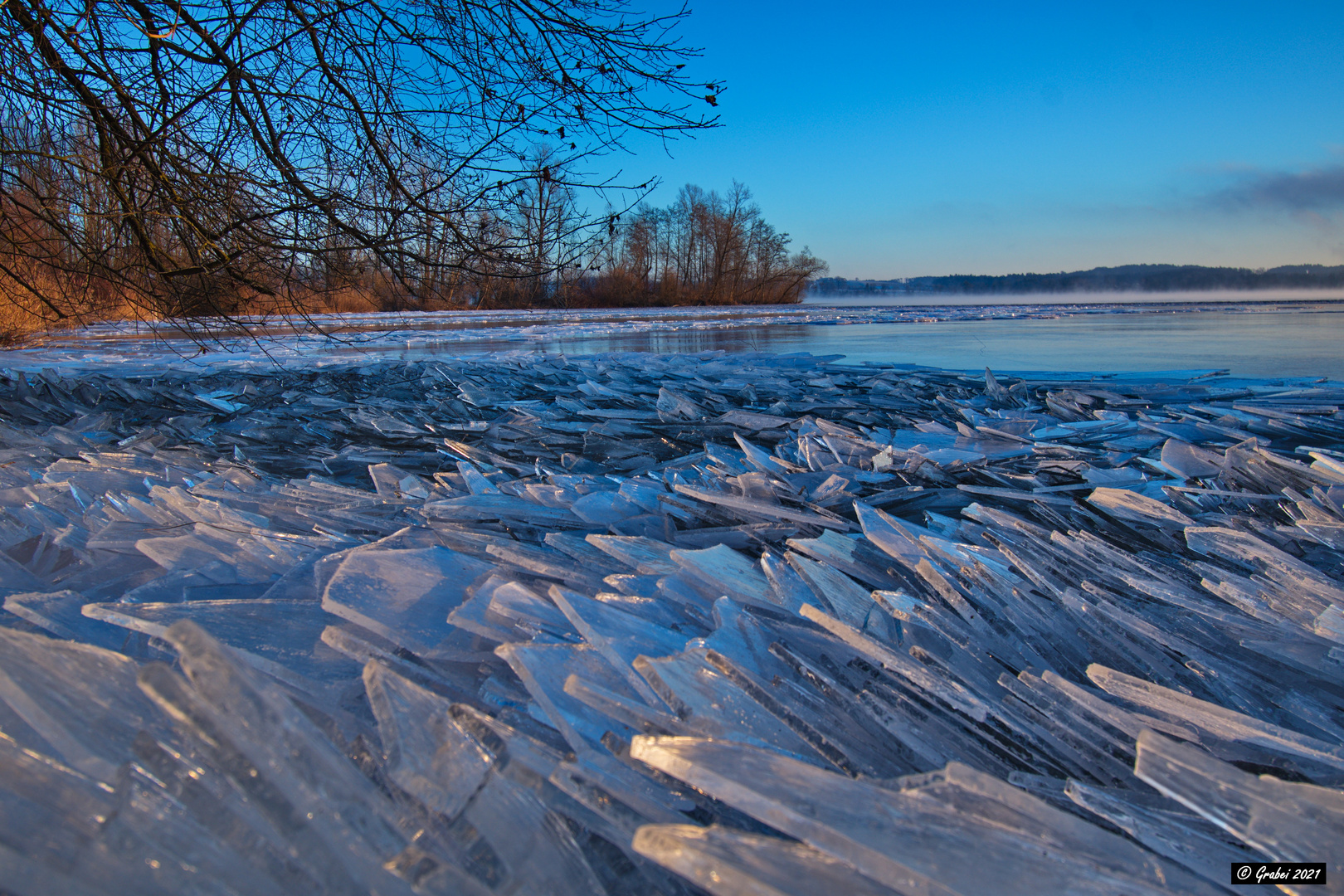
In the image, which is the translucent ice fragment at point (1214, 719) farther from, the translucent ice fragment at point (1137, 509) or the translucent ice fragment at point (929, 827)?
the translucent ice fragment at point (1137, 509)

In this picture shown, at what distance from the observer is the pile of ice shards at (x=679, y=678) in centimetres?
54

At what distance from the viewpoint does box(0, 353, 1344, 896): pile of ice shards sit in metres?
0.54

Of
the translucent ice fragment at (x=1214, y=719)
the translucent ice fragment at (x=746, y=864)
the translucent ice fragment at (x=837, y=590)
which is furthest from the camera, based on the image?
the translucent ice fragment at (x=837, y=590)

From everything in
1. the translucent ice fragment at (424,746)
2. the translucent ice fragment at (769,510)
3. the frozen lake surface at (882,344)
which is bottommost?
the translucent ice fragment at (424,746)

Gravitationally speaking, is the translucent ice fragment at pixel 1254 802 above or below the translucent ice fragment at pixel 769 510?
below

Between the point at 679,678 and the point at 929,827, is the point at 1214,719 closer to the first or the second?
the point at 929,827

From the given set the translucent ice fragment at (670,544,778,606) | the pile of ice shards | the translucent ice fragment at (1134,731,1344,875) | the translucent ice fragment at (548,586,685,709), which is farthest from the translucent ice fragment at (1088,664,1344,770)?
the translucent ice fragment at (548,586,685,709)

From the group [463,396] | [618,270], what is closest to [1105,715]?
[463,396]

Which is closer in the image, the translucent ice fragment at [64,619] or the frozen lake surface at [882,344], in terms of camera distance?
the translucent ice fragment at [64,619]

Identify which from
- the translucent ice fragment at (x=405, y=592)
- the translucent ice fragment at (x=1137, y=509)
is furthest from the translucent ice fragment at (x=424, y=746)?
the translucent ice fragment at (x=1137, y=509)

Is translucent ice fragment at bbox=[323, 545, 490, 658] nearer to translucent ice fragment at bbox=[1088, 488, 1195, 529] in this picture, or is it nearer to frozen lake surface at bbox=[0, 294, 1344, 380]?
translucent ice fragment at bbox=[1088, 488, 1195, 529]

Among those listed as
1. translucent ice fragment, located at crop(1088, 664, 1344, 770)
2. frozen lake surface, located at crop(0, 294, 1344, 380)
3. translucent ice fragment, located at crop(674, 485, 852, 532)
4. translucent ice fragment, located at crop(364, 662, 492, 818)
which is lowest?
translucent ice fragment, located at crop(1088, 664, 1344, 770)

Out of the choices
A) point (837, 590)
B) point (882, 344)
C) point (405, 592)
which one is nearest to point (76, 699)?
point (405, 592)

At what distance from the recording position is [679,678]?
769mm
